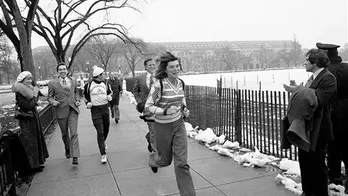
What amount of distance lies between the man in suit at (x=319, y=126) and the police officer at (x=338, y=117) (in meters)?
0.41

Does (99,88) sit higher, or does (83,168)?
(99,88)

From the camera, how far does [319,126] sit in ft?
11.1

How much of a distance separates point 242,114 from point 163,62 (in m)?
3.43

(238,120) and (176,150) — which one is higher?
(176,150)

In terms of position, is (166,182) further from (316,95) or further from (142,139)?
(142,139)

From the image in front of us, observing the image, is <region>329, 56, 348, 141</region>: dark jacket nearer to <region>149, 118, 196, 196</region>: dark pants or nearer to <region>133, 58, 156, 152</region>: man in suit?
<region>149, 118, 196, 196</region>: dark pants

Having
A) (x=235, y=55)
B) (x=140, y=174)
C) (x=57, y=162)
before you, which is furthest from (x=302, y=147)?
(x=235, y=55)

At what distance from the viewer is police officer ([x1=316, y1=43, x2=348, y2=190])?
3.80 m

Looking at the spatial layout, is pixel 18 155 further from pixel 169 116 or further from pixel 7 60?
pixel 7 60

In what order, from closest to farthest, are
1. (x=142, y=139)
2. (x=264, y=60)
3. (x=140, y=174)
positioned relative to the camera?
(x=140, y=174) → (x=142, y=139) → (x=264, y=60)

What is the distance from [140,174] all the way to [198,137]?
7.96 ft

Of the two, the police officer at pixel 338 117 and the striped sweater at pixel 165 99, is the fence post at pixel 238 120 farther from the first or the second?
the striped sweater at pixel 165 99

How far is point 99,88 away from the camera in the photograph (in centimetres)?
572

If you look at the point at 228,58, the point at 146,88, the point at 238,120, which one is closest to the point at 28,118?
the point at 146,88
